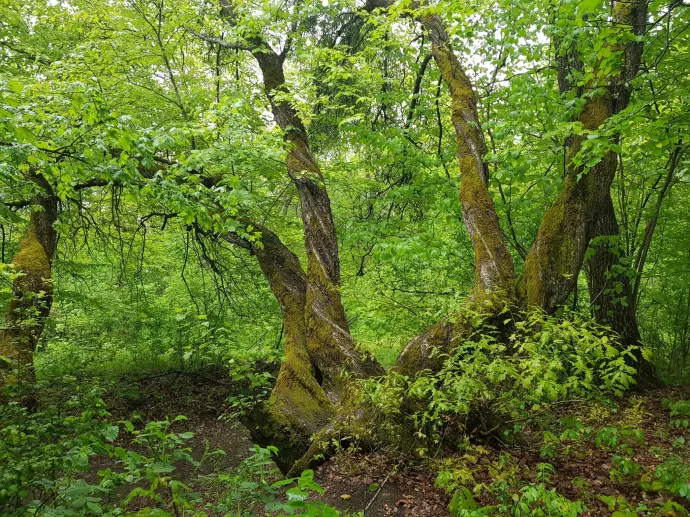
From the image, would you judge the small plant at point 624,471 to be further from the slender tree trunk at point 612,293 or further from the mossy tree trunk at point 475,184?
the slender tree trunk at point 612,293

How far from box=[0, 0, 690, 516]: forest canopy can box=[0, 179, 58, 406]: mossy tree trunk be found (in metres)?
0.04

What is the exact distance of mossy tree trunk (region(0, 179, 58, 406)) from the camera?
179 inches

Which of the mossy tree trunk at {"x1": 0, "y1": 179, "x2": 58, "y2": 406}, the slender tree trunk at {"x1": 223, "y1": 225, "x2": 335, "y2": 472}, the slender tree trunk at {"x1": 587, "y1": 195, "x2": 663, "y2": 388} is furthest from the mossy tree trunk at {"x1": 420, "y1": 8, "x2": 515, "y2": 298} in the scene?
the mossy tree trunk at {"x1": 0, "y1": 179, "x2": 58, "y2": 406}

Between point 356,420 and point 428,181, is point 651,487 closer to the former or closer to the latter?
point 356,420

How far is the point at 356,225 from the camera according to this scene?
662 centimetres

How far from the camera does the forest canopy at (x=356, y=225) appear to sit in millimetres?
3553

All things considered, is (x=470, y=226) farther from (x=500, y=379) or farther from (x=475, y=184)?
(x=500, y=379)

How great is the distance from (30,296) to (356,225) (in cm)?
424

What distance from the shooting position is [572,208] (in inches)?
175

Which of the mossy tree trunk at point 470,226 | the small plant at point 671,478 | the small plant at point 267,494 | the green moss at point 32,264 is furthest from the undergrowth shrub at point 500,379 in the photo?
the green moss at point 32,264

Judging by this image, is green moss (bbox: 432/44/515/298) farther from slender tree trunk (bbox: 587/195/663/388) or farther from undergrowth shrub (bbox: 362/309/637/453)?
slender tree trunk (bbox: 587/195/663/388)

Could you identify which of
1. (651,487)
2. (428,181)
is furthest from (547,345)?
(428,181)

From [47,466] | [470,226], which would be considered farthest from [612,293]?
[47,466]

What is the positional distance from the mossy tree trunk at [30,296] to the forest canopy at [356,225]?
0.04 meters
